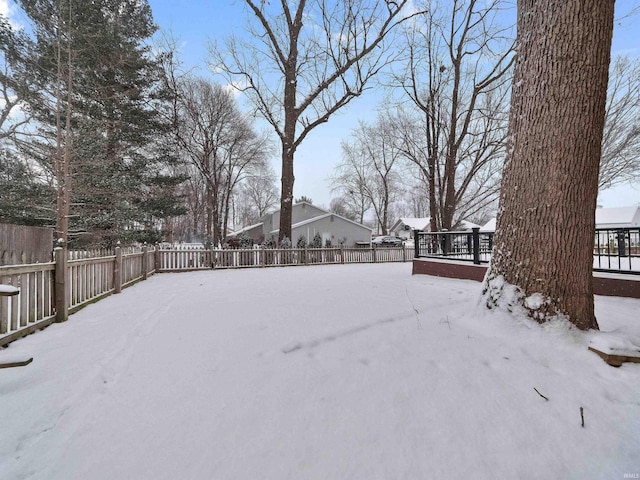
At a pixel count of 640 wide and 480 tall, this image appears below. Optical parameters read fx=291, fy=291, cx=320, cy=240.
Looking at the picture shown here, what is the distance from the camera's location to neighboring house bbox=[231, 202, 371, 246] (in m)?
26.7

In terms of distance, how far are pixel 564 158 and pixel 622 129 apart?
52.3 ft

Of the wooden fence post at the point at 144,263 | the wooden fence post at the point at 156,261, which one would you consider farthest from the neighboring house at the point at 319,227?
the wooden fence post at the point at 144,263

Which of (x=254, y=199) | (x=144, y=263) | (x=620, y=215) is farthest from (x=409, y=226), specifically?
(x=144, y=263)

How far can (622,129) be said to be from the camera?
13.1 metres

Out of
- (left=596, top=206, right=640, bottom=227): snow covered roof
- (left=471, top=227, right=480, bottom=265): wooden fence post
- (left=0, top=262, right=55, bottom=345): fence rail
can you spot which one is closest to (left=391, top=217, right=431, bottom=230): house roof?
(left=596, top=206, right=640, bottom=227): snow covered roof

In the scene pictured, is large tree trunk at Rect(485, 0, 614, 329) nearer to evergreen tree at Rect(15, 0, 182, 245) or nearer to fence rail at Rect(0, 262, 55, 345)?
fence rail at Rect(0, 262, 55, 345)

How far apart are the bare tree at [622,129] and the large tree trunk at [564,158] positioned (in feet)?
41.4

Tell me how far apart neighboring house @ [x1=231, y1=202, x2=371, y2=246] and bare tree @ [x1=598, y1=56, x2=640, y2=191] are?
17634 millimetres

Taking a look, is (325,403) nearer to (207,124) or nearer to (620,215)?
(207,124)

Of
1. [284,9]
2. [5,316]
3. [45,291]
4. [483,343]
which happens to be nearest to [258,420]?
[483,343]

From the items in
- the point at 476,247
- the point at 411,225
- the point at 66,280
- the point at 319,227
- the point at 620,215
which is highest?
the point at 411,225

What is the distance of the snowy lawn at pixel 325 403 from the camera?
1.43 meters

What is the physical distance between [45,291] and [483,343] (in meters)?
5.00

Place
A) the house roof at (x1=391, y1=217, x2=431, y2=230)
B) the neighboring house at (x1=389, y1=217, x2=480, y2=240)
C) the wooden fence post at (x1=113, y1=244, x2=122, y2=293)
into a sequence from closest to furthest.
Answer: the wooden fence post at (x1=113, y1=244, x2=122, y2=293)
the neighboring house at (x1=389, y1=217, x2=480, y2=240)
the house roof at (x1=391, y1=217, x2=431, y2=230)
